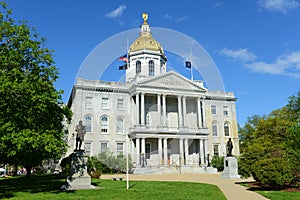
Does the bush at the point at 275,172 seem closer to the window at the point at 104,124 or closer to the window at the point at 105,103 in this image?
the window at the point at 104,124

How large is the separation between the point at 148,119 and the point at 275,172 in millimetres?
29039

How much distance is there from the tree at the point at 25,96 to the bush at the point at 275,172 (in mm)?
11319

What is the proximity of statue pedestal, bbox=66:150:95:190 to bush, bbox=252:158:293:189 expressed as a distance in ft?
32.8

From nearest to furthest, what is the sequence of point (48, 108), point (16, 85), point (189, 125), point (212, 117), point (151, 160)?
point (16, 85), point (48, 108), point (151, 160), point (189, 125), point (212, 117)

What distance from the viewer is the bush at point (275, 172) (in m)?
15.6

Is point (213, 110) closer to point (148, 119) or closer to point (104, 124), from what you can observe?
point (148, 119)

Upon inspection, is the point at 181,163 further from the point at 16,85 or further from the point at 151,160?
the point at 16,85

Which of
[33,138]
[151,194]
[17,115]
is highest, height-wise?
[17,115]

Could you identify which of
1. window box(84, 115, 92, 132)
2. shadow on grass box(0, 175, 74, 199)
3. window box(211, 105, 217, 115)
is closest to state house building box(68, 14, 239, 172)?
window box(84, 115, 92, 132)

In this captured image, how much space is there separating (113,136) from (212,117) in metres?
18.7

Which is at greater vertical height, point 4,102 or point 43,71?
point 43,71

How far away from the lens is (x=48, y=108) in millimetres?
16062

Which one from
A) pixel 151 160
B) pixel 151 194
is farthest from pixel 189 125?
pixel 151 194

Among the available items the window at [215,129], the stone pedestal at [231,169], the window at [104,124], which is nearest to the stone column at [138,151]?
the window at [104,124]
